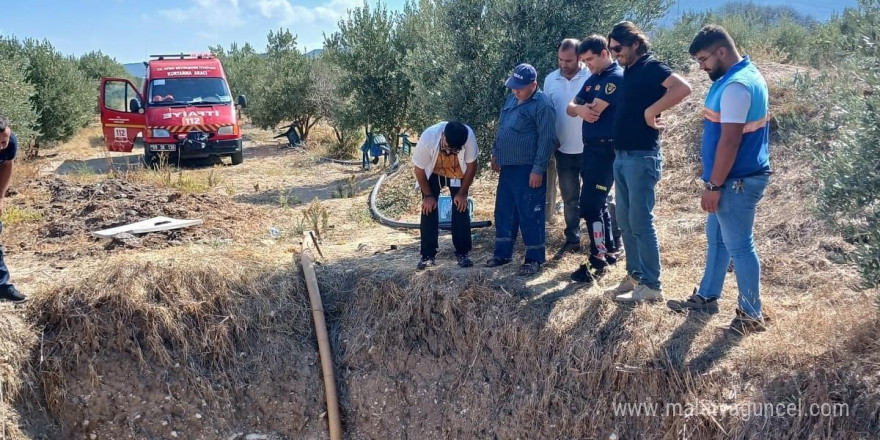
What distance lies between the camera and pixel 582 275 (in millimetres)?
4625

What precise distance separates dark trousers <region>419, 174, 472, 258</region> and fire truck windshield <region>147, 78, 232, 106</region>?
8.92 metres

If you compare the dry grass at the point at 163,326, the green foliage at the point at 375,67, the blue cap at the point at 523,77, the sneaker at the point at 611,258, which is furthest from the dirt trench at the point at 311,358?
the green foliage at the point at 375,67

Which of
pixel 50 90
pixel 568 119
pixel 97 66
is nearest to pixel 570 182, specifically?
pixel 568 119

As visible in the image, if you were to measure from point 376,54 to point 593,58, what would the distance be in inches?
323

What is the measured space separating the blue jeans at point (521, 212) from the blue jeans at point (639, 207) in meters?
0.76

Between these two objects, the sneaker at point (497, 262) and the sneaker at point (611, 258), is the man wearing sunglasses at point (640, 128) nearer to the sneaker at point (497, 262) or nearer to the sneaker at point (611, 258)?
the sneaker at point (611, 258)

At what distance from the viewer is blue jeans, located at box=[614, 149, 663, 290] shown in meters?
3.85

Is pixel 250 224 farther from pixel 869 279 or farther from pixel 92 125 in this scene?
pixel 92 125

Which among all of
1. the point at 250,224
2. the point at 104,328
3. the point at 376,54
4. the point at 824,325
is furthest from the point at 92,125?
the point at 824,325

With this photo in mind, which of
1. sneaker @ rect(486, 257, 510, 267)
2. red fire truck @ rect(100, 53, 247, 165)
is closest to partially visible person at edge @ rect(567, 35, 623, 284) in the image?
sneaker @ rect(486, 257, 510, 267)

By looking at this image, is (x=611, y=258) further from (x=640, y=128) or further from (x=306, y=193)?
(x=306, y=193)

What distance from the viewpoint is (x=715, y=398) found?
3.41 m

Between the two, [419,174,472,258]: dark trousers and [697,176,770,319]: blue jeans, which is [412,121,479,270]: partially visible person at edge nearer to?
[419,174,472,258]: dark trousers

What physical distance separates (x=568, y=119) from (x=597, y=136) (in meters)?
0.49
